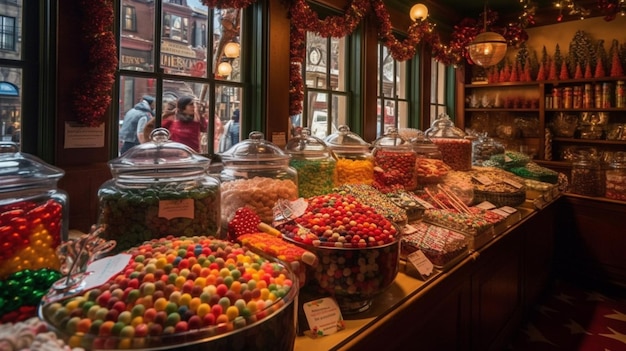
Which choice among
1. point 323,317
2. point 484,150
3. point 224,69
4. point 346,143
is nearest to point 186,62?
point 224,69

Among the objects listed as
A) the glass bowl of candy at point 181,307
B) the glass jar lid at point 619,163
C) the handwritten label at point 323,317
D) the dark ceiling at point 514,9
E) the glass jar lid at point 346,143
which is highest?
the dark ceiling at point 514,9

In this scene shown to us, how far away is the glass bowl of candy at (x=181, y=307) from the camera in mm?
642

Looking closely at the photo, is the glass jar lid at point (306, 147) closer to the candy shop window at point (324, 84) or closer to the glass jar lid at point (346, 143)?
the glass jar lid at point (346, 143)

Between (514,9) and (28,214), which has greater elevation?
(514,9)

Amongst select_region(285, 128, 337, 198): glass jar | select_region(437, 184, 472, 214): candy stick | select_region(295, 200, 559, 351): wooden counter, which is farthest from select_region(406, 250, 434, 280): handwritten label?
select_region(437, 184, 472, 214): candy stick

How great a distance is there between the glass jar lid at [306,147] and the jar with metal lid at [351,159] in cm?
13

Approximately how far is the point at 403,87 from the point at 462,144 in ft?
4.82

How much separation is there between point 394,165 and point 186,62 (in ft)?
4.64

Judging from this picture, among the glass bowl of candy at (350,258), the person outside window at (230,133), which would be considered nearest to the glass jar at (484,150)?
the person outside window at (230,133)

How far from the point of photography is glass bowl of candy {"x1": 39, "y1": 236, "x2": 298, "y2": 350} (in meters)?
0.64

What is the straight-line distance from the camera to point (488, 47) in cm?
326

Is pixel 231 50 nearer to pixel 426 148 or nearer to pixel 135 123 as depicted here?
pixel 135 123

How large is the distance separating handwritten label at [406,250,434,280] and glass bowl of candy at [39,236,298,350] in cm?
68

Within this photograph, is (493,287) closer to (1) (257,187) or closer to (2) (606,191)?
(1) (257,187)
